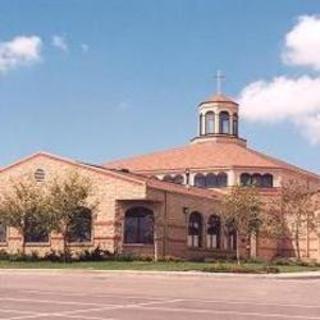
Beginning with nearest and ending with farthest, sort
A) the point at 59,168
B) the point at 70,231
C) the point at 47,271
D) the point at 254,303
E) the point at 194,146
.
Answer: the point at 254,303 → the point at 47,271 → the point at 70,231 → the point at 59,168 → the point at 194,146

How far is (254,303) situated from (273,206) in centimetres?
3663

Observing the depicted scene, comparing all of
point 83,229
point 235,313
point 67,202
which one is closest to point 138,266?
point 67,202

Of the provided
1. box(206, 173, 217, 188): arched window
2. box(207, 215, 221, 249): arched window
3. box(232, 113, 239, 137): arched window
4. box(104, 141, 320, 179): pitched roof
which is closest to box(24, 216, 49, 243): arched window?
box(207, 215, 221, 249): arched window

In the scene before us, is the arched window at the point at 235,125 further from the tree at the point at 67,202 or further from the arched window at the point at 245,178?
the tree at the point at 67,202

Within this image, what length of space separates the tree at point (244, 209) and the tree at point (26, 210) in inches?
438

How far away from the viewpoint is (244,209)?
1971 inches

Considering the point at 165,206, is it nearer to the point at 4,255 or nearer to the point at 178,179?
the point at 4,255

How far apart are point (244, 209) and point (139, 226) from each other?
7.29m

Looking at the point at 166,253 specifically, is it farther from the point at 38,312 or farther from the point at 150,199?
the point at 38,312

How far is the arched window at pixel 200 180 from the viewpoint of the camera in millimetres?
70562

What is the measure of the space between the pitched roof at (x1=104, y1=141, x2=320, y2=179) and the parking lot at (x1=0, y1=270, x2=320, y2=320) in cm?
3853

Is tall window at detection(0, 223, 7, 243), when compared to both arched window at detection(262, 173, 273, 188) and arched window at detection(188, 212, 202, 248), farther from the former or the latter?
arched window at detection(262, 173, 273, 188)

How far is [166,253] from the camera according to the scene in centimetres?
5312

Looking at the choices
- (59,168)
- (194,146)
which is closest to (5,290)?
(59,168)
